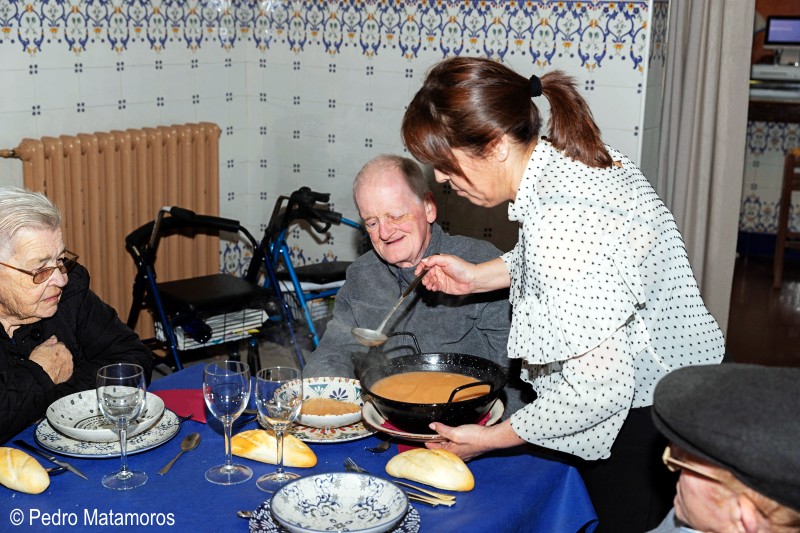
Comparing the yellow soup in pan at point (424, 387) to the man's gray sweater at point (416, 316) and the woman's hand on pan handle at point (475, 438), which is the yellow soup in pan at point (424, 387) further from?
the man's gray sweater at point (416, 316)

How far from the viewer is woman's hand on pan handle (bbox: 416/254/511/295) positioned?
2.33 metres

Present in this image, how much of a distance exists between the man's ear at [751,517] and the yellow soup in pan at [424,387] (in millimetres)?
796

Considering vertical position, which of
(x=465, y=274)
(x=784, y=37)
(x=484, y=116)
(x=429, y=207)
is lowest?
(x=465, y=274)

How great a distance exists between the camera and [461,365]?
6.93 feet

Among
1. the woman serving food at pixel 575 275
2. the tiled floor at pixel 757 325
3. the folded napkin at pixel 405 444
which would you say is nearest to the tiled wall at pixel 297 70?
the tiled floor at pixel 757 325

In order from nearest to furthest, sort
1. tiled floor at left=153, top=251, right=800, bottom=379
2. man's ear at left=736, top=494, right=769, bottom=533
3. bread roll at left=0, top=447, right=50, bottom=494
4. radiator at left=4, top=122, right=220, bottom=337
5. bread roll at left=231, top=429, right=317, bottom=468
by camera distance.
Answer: man's ear at left=736, top=494, right=769, bottom=533 < bread roll at left=0, top=447, right=50, bottom=494 < bread roll at left=231, top=429, right=317, bottom=468 < radiator at left=4, top=122, right=220, bottom=337 < tiled floor at left=153, top=251, right=800, bottom=379

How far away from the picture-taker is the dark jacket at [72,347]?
2002 millimetres

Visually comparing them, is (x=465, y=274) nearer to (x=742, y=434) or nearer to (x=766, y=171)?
(x=742, y=434)

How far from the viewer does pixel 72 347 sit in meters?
2.38

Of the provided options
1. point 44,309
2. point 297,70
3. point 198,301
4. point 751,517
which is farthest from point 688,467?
point 297,70

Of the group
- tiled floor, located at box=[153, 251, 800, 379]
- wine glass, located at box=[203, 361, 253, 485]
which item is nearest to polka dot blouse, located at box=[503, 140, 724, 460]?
wine glass, located at box=[203, 361, 253, 485]

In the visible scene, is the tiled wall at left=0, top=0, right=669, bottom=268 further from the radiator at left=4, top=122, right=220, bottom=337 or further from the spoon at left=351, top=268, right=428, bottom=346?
the spoon at left=351, top=268, right=428, bottom=346

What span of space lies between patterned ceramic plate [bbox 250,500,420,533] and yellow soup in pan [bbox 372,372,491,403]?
0.35 metres

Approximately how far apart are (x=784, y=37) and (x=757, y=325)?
2.61 meters
